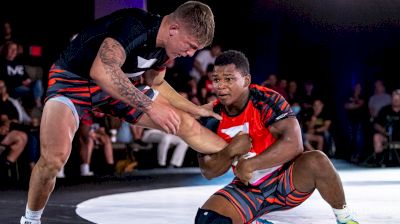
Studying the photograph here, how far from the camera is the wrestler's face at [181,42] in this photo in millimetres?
3269

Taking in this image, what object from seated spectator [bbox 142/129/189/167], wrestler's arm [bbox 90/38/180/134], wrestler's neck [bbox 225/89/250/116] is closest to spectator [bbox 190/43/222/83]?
seated spectator [bbox 142/129/189/167]

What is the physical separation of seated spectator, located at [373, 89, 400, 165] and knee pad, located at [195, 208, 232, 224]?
7268 millimetres

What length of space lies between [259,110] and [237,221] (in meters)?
0.56

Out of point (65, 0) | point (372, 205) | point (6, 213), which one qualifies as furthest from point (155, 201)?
point (65, 0)

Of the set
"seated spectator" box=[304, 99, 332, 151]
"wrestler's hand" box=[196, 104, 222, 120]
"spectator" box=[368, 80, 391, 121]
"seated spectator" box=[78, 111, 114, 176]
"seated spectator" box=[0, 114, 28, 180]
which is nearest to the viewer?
"wrestler's hand" box=[196, 104, 222, 120]

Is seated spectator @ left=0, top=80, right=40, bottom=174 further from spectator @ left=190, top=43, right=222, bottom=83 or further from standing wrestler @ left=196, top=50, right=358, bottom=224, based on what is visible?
standing wrestler @ left=196, top=50, right=358, bottom=224

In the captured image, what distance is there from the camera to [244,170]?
3.30 meters

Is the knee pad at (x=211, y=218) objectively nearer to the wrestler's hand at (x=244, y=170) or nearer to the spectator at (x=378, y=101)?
the wrestler's hand at (x=244, y=170)

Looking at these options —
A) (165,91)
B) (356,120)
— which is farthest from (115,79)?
(356,120)

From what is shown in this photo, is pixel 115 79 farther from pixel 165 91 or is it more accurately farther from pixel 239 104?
Answer: pixel 165 91

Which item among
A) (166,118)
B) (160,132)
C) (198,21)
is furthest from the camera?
(160,132)

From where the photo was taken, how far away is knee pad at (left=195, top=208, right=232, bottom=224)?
3.33m

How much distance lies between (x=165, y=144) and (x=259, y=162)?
6248 millimetres

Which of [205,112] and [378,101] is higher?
[205,112]
